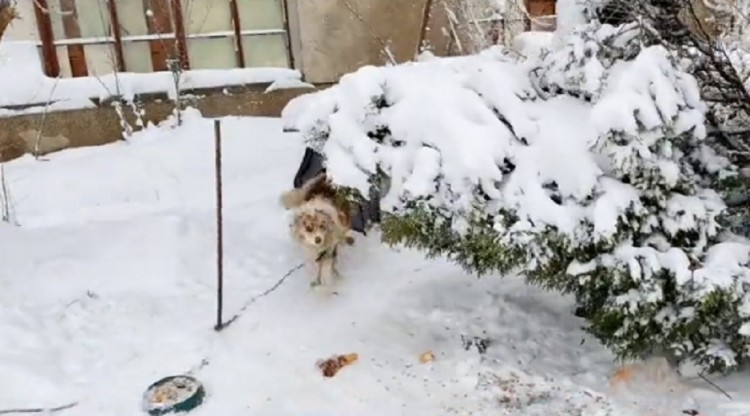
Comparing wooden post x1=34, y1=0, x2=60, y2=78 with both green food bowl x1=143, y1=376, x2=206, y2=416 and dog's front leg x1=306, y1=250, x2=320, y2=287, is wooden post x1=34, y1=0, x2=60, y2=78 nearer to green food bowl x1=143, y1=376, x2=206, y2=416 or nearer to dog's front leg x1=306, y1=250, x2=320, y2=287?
dog's front leg x1=306, y1=250, x2=320, y2=287

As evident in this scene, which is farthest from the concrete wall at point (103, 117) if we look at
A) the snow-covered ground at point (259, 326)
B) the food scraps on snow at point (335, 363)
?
the food scraps on snow at point (335, 363)

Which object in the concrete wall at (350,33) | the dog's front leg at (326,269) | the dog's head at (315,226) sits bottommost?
the dog's front leg at (326,269)

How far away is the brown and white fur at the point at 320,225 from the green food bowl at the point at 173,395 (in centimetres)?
98

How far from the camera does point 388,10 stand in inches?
275

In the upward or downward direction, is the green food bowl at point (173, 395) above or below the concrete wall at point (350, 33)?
below

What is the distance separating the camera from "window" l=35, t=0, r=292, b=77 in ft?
21.7

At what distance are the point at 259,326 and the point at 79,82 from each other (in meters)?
3.86

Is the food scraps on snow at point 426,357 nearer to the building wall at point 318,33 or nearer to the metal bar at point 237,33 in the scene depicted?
the building wall at point 318,33

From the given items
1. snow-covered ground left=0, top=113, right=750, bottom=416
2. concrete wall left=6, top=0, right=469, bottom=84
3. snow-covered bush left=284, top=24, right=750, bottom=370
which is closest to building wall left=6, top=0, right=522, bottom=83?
concrete wall left=6, top=0, right=469, bottom=84

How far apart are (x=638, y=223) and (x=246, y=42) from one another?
5031mm

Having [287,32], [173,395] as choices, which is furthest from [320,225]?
[287,32]

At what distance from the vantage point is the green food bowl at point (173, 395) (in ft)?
10.2

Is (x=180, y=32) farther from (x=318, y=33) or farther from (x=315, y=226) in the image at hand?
(x=315, y=226)

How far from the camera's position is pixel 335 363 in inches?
133
